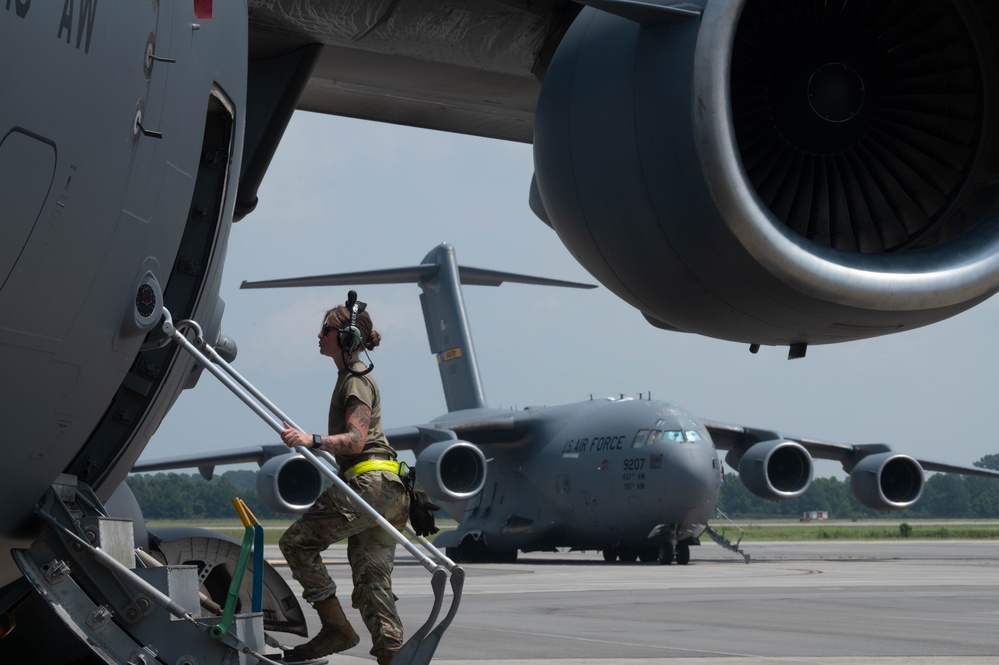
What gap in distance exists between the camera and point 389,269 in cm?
2469

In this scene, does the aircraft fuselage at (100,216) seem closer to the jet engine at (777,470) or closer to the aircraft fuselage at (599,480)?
the aircraft fuselage at (599,480)

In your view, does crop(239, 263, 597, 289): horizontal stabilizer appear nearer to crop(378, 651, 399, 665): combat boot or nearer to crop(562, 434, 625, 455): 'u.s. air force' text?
crop(562, 434, 625, 455): 'u.s. air force' text

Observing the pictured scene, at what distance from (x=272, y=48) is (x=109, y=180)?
1.89m

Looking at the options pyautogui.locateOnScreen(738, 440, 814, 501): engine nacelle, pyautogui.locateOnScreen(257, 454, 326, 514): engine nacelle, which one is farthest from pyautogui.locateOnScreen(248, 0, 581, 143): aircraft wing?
pyautogui.locateOnScreen(738, 440, 814, 501): engine nacelle

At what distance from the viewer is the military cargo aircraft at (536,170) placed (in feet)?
9.29

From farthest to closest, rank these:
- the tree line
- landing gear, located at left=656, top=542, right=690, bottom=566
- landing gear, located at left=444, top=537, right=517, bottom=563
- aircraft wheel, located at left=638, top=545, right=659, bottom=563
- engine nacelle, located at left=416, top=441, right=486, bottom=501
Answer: the tree line, landing gear, located at left=444, top=537, right=517, bottom=563, aircraft wheel, located at left=638, top=545, right=659, bottom=563, landing gear, located at left=656, top=542, right=690, bottom=566, engine nacelle, located at left=416, top=441, right=486, bottom=501

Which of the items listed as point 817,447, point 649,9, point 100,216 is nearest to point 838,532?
point 817,447

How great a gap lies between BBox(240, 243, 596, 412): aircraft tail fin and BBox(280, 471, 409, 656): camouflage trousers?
18.1 m

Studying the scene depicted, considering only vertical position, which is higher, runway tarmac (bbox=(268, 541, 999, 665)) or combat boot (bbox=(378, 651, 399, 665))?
runway tarmac (bbox=(268, 541, 999, 665))

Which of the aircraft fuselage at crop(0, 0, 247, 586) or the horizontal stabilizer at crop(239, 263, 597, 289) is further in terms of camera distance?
the horizontal stabilizer at crop(239, 263, 597, 289)

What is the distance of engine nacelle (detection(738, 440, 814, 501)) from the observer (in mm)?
21859

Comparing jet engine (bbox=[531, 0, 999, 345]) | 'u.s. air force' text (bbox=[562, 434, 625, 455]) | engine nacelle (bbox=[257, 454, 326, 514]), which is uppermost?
'u.s. air force' text (bbox=[562, 434, 625, 455])

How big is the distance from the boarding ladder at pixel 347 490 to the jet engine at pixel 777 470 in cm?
1857

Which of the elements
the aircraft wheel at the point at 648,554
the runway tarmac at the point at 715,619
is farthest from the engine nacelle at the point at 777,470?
the runway tarmac at the point at 715,619
